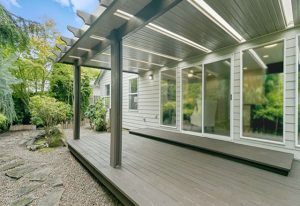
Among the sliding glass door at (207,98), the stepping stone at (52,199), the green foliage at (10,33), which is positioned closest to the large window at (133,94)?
the sliding glass door at (207,98)

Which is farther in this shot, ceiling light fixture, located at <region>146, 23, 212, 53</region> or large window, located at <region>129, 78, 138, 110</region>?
large window, located at <region>129, 78, 138, 110</region>

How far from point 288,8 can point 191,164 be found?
10.1ft

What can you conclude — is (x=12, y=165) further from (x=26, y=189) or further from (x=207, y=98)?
(x=207, y=98)

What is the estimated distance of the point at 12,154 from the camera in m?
4.62

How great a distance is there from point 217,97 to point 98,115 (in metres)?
5.65

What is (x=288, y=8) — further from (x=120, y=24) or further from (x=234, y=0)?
(x=120, y=24)

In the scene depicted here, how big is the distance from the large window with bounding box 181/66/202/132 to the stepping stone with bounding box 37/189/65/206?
12.6 ft

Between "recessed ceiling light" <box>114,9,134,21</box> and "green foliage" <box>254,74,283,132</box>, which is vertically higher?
"recessed ceiling light" <box>114,9,134,21</box>

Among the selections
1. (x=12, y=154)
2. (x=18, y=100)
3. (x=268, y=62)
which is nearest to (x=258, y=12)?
(x=268, y=62)

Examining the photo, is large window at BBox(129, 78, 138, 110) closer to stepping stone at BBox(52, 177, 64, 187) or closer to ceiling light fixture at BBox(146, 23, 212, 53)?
ceiling light fixture at BBox(146, 23, 212, 53)

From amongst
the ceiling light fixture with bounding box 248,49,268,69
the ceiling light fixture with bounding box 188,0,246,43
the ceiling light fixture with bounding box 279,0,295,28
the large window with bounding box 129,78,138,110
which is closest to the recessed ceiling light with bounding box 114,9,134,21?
the ceiling light fixture with bounding box 188,0,246,43

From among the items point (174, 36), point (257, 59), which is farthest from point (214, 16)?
point (257, 59)

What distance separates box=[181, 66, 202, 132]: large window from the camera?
507 cm

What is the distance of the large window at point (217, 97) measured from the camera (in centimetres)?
436
